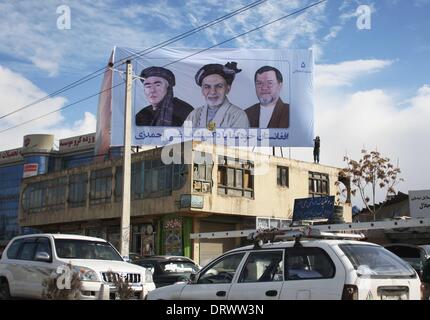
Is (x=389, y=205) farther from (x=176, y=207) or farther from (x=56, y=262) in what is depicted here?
(x=56, y=262)

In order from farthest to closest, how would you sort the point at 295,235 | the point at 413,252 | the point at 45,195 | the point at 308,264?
the point at 45,195
the point at 413,252
the point at 295,235
the point at 308,264

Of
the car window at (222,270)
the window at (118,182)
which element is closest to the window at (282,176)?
the window at (118,182)

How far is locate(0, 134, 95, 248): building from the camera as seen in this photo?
234 feet

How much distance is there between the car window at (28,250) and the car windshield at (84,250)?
0.63m

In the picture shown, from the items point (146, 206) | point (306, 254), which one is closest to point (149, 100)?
point (146, 206)

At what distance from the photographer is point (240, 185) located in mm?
36750

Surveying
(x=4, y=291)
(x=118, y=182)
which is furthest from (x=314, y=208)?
(x=4, y=291)

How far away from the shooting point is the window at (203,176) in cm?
3378

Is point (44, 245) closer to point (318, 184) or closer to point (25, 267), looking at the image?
point (25, 267)

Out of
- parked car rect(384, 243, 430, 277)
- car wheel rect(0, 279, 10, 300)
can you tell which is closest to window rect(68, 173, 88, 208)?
parked car rect(384, 243, 430, 277)

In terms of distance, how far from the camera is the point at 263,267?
8242 millimetres

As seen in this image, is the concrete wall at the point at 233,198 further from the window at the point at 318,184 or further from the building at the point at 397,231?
the building at the point at 397,231

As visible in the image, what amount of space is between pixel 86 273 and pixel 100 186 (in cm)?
3033
